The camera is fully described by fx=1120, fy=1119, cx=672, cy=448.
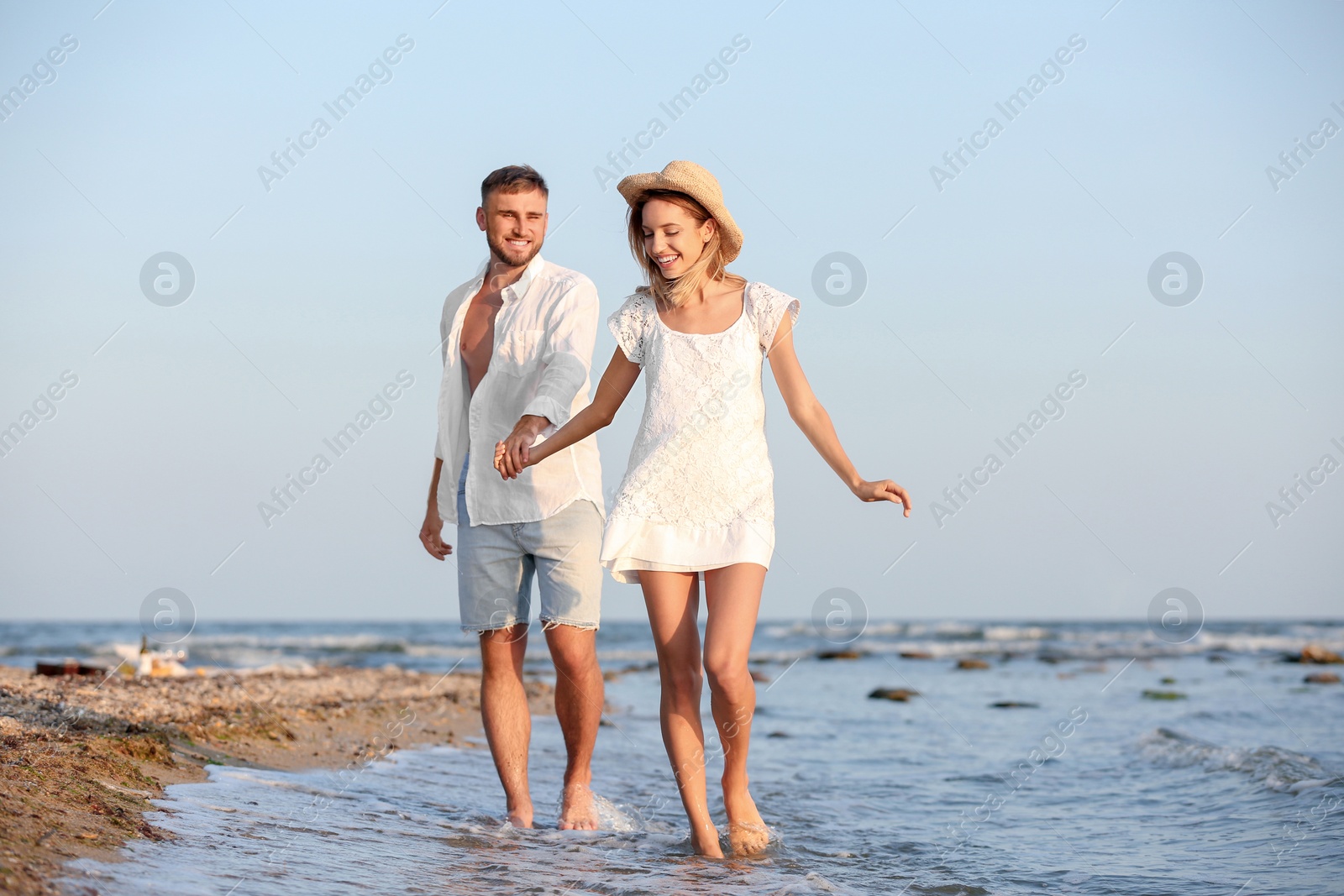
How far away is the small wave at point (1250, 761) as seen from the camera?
567 cm

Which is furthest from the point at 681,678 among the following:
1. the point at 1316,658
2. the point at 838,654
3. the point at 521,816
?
the point at 838,654

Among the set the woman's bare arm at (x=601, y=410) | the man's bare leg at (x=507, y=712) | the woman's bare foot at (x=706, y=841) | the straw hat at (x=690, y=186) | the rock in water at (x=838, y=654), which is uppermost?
the straw hat at (x=690, y=186)

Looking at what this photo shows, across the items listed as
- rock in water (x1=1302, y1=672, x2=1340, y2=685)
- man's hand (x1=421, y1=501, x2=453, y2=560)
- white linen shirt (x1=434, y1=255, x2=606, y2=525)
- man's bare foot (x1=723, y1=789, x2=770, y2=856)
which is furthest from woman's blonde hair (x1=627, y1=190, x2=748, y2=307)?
rock in water (x1=1302, y1=672, x2=1340, y2=685)

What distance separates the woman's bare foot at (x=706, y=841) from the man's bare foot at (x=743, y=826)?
79 mm

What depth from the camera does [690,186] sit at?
3.51 meters

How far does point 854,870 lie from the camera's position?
3771 millimetres

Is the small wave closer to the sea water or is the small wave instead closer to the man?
the sea water

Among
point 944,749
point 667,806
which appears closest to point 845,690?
point 944,749

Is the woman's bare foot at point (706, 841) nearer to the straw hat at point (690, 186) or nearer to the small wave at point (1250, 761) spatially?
the straw hat at point (690, 186)

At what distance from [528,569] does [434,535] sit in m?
0.54

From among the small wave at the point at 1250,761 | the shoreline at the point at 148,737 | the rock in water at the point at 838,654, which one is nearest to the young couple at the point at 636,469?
the shoreline at the point at 148,737

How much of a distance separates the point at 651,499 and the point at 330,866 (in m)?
1.42

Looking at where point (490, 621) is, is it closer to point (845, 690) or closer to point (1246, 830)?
point (1246, 830)

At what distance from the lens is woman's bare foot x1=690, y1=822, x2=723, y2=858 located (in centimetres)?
356
